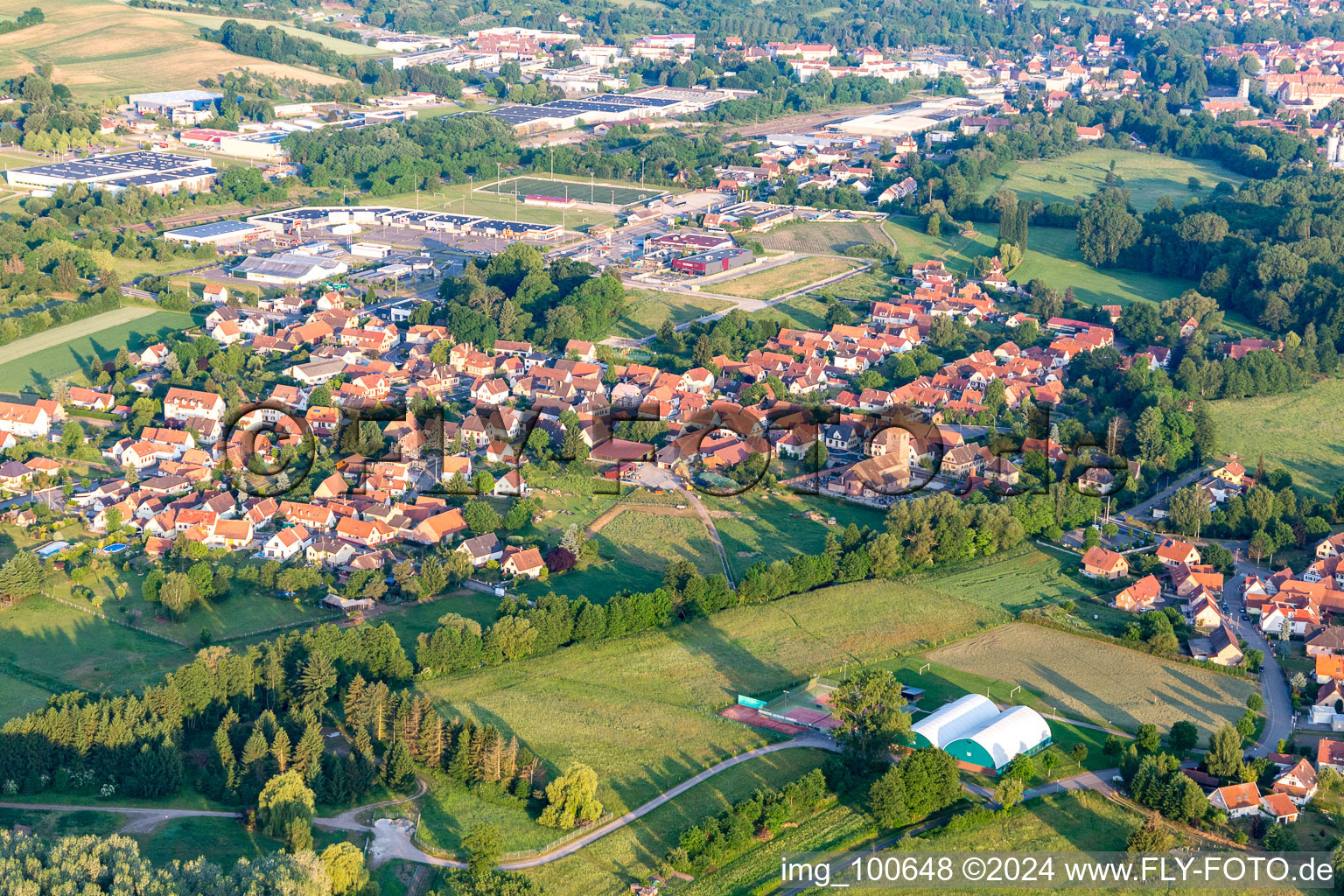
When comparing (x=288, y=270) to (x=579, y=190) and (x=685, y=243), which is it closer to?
(x=685, y=243)

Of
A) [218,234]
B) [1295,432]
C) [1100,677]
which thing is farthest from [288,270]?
[1100,677]

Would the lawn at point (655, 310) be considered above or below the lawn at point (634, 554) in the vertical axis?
above

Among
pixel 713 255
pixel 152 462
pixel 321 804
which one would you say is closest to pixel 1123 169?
pixel 713 255

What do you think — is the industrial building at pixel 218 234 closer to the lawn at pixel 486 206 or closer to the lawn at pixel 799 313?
the lawn at pixel 486 206

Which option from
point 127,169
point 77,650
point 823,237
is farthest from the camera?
point 127,169

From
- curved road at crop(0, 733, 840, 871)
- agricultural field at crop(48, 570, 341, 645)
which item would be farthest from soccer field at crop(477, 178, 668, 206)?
curved road at crop(0, 733, 840, 871)

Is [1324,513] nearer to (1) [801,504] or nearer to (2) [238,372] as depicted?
(1) [801,504]

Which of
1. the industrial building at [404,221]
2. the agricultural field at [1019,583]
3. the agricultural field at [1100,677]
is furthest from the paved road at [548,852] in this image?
the industrial building at [404,221]
